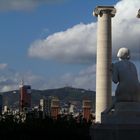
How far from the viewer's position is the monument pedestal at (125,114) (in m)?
23.0

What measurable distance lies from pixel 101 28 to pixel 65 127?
17.4 meters

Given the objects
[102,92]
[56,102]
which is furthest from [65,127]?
[56,102]

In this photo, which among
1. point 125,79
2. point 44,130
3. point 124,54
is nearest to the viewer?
point 125,79

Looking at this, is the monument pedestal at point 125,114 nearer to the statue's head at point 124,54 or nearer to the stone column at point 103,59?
the statue's head at point 124,54

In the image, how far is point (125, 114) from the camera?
2305 cm

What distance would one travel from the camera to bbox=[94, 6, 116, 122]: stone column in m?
46.9

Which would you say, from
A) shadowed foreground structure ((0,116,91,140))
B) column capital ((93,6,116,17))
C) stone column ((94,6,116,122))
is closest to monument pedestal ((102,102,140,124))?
shadowed foreground structure ((0,116,91,140))

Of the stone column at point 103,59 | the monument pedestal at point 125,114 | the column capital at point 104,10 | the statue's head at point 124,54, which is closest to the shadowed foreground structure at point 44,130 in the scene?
the monument pedestal at point 125,114

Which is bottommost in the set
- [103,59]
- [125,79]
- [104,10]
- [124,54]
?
[125,79]

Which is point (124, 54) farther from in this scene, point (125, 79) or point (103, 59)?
point (103, 59)

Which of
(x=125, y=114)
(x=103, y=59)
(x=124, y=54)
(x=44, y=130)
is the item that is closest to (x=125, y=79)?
(x=124, y=54)

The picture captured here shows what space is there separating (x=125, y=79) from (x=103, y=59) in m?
23.6

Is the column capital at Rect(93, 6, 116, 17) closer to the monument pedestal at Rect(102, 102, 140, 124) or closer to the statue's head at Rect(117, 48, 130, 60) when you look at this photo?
the statue's head at Rect(117, 48, 130, 60)

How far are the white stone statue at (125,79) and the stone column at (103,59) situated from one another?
22405 millimetres
